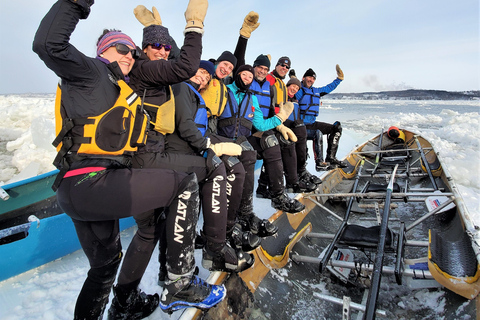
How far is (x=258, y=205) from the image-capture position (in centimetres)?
465

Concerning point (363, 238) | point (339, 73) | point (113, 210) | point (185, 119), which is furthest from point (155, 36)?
point (339, 73)

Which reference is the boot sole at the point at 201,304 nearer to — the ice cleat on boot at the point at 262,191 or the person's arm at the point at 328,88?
the ice cleat on boot at the point at 262,191

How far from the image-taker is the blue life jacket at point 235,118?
296cm

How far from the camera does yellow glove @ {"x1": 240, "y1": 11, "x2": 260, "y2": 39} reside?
3538 mm

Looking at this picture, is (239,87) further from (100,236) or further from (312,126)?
(312,126)

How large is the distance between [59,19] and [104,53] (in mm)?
360

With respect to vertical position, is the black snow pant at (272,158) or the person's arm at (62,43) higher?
the person's arm at (62,43)

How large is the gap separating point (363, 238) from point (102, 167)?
2362mm

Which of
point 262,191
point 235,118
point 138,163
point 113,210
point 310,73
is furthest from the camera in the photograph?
point 310,73

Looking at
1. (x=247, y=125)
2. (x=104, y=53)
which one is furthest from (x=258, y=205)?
(x=104, y=53)

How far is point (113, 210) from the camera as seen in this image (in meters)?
1.42

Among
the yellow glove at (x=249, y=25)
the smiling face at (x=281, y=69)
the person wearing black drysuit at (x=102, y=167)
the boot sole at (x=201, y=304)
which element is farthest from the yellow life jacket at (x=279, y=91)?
the boot sole at (x=201, y=304)

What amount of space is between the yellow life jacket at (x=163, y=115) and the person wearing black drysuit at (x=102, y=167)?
0.19m

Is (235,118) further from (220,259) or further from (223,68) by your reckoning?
(220,259)
